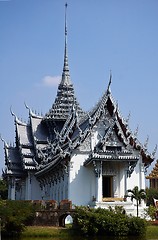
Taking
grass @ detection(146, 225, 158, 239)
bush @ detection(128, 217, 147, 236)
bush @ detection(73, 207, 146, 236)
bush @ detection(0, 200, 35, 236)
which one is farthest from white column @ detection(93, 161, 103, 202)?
bush @ detection(0, 200, 35, 236)

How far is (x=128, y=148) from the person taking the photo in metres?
25.5

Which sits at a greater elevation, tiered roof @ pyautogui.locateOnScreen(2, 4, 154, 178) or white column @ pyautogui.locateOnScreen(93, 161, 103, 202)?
tiered roof @ pyautogui.locateOnScreen(2, 4, 154, 178)

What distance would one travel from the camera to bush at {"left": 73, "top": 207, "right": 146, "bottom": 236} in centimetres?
1914

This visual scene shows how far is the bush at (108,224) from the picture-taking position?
1914 cm

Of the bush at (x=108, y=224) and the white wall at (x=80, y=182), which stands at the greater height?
the white wall at (x=80, y=182)

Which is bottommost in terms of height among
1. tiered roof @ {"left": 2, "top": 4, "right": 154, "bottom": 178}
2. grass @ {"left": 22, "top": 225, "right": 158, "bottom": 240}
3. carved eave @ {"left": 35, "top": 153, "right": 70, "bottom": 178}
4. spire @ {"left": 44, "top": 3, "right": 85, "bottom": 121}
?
grass @ {"left": 22, "top": 225, "right": 158, "bottom": 240}

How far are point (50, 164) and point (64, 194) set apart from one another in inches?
88.3

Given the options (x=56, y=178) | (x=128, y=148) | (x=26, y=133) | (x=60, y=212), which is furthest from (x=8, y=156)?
(x=60, y=212)

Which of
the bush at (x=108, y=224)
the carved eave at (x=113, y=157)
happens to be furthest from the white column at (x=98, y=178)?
the bush at (x=108, y=224)

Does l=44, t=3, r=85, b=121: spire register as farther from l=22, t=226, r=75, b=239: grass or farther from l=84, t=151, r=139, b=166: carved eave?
l=22, t=226, r=75, b=239: grass

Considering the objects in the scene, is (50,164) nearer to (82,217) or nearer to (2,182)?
(82,217)

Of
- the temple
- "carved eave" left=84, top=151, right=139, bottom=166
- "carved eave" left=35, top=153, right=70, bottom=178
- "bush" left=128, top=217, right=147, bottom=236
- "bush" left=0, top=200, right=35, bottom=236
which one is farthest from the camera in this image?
"carved eave" left=35, top=153, right=70, bottom=178

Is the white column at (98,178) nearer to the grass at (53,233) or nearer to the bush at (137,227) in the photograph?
the grass at (53,233)

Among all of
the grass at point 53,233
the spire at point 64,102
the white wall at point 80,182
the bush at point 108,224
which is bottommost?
the grass at point 53,233
